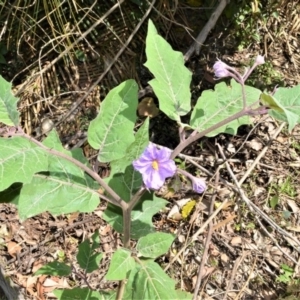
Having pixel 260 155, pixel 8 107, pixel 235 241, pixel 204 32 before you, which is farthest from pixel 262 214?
pixel 8 107

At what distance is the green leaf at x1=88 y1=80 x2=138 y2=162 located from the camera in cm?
133

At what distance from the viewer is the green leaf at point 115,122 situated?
133 cm

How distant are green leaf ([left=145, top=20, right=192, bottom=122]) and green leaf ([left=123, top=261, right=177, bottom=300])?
1.35 feet

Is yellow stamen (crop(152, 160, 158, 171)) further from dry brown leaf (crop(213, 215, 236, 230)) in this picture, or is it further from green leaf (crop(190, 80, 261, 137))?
dry brown leaf (crop(213, 215, 236, 230))

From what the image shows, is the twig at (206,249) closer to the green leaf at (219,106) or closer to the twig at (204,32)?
the twig at (204,32)

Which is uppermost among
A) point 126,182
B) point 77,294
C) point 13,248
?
point 126,182

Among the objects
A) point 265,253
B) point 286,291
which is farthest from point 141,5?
point 286,291

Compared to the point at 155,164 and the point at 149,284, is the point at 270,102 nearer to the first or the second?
the point at 155,164

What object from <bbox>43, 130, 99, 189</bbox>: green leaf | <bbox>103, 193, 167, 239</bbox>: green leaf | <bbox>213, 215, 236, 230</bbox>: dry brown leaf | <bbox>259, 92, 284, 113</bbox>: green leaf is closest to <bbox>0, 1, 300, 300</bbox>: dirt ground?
<bbox>213, 215, 236, 230</bbox>: dry brown leaf

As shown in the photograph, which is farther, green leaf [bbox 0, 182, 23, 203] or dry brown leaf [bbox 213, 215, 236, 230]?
dry brown leaf [bbox 213, 215, 236, 230]

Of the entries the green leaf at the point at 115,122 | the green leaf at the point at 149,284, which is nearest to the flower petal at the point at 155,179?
the green leaf at the point at 115,122

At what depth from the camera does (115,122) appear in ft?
4.40

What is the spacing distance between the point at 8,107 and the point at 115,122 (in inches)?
11.1

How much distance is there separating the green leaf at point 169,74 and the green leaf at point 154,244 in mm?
320
